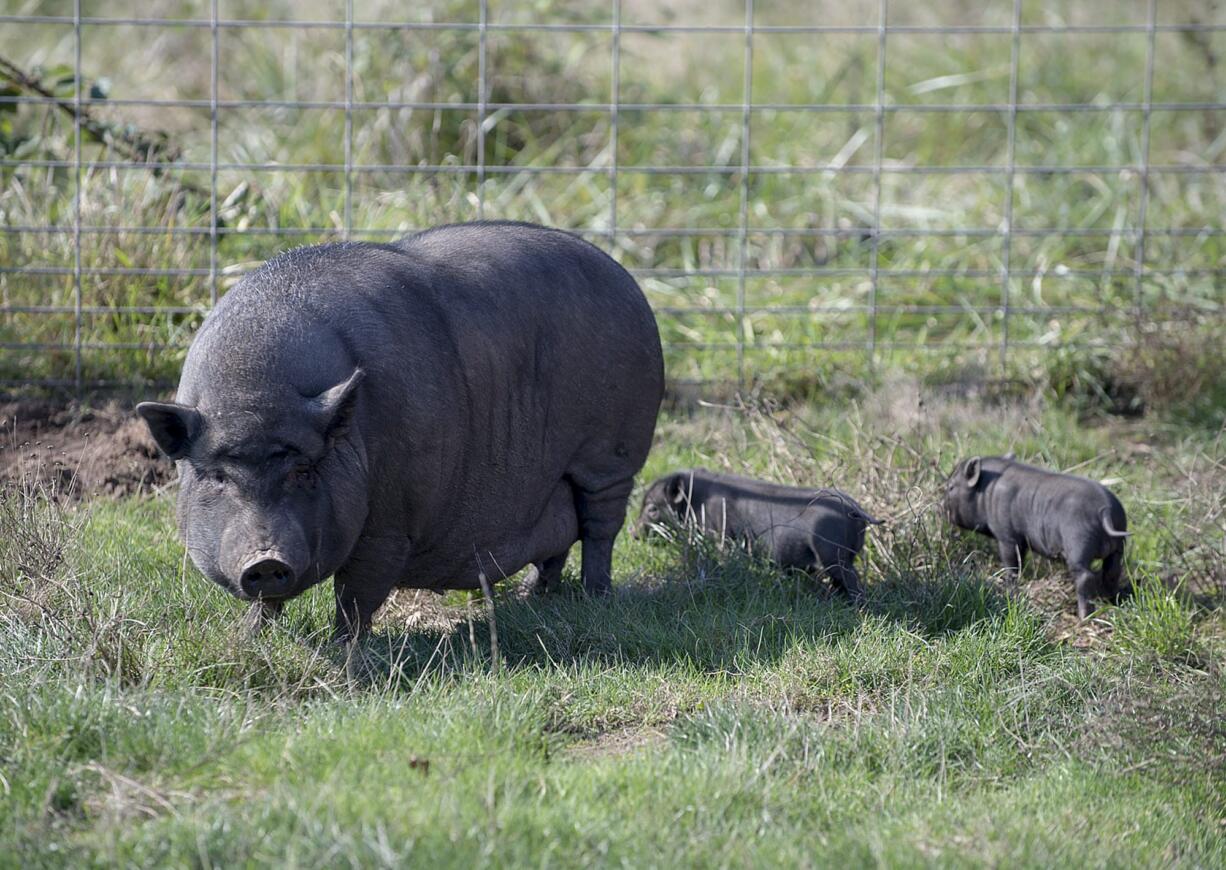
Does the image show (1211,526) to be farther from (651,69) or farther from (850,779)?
(651,69)

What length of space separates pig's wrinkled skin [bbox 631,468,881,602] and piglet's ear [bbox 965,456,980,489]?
55cm

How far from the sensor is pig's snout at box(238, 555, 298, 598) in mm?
4156

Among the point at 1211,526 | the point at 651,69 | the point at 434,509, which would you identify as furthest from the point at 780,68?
the point at 434,509

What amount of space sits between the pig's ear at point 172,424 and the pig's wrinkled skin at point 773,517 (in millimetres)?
2268

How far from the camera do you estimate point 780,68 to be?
12.1m

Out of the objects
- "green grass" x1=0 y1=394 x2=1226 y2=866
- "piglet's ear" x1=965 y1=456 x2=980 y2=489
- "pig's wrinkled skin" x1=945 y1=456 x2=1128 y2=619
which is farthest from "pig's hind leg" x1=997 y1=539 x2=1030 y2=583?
"piglet's ear" x1=965 y1=456 x2=980 y2=489

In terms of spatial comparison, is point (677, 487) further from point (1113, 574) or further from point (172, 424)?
point (172, 424)

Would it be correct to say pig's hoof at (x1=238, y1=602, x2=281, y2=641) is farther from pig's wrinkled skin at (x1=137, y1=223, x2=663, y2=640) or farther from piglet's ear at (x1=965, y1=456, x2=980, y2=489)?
piglet's ear at (x1=965, y1=456, x2=980, y2=489)

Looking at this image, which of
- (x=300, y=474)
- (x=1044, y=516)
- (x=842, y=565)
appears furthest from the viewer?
(x=1044, y=516)

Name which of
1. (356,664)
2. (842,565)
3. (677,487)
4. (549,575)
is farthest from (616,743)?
(677,487)

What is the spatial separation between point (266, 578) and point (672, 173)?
20.7ft

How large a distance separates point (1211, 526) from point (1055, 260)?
147 inches

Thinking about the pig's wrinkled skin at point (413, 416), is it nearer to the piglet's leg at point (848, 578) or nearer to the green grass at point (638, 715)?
the green grass at point (638, 715)

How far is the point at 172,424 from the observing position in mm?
4234
